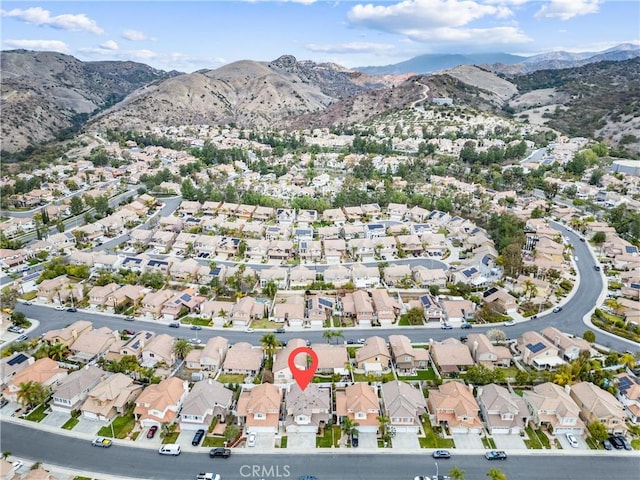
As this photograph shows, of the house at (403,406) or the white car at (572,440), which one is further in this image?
the house at (403,406)

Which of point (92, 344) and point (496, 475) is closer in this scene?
point (496, 475)

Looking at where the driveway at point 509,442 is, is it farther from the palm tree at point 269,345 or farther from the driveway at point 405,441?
the palm tree at point 269,345

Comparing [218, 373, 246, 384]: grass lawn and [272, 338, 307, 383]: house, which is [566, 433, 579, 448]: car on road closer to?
[272, 338, 307, 383]: house

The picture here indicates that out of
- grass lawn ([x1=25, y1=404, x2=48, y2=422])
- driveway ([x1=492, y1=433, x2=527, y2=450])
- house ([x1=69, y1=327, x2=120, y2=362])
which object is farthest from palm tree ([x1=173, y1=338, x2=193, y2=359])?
driveway ([x1=492, y1=433, x2=527, y2=450])

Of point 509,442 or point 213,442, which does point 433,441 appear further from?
point 213,442

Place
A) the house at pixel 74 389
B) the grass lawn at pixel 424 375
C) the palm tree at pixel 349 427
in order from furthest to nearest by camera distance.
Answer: the grass lawn at pixel 424 375, the house at pixel 74 389, the palm tree at pixel 349 427

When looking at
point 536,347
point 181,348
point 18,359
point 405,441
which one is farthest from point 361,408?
point 18,359

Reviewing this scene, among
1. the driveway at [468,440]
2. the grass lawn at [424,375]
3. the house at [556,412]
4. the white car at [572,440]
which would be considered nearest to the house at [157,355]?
the grass lawn at [424,375]
